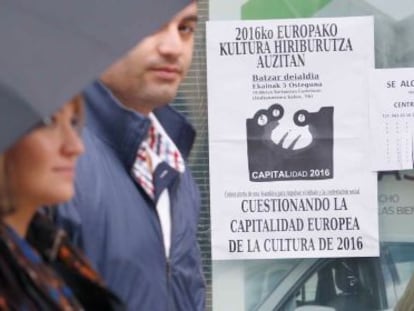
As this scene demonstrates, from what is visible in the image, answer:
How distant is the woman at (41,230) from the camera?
2092 millimetres

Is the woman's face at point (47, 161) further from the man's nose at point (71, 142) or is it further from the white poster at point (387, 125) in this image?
the white poster at point (387, 125)

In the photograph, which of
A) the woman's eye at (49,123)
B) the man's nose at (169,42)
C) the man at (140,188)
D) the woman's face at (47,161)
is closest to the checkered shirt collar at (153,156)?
the man at (140,188)

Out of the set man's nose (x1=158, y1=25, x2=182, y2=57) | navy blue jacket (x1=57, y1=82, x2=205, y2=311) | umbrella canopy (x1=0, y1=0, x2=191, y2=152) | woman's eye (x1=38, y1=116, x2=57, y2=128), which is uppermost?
man's nose (x1=158, y1=25, x2=182, y2=57)

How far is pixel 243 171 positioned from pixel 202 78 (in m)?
0.51

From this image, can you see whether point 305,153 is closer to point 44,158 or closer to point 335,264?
point 335,264

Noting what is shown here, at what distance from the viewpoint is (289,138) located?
653cm

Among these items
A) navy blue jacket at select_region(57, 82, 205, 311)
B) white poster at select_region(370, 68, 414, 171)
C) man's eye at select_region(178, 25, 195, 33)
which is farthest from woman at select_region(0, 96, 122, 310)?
white poster at select_region(370, 68, 414, 171)

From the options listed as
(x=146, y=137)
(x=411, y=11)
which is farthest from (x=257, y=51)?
(x=146, y=137)

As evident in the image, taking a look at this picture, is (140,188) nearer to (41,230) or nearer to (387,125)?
(41,230)

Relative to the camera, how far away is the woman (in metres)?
2.09

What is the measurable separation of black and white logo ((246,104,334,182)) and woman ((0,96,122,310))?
164 inches

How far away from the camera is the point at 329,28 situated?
653cm

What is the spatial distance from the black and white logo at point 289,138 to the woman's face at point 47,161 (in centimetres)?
426

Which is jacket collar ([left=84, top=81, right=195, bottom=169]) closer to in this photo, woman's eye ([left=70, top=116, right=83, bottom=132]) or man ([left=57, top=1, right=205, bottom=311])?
man ([left=57, top=1, right=205, bottom=311])
